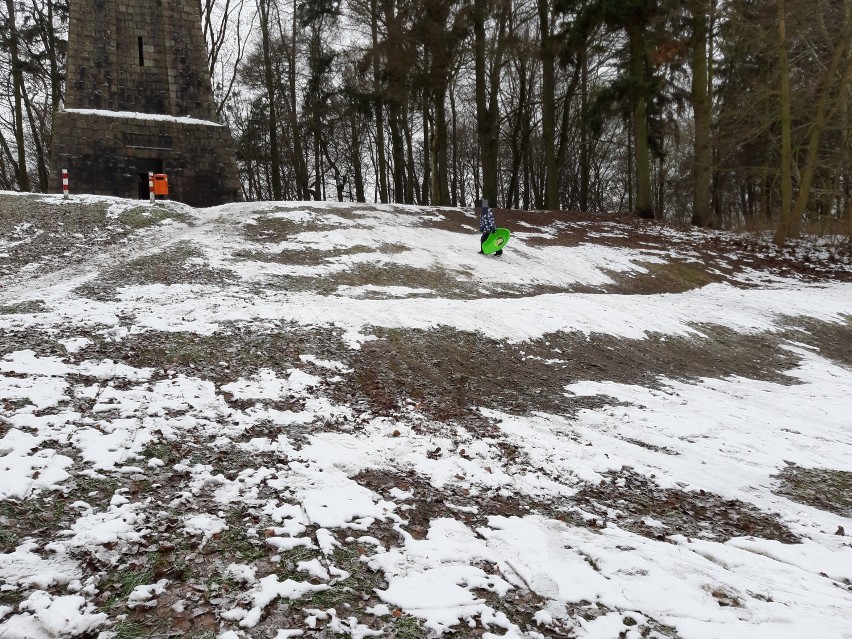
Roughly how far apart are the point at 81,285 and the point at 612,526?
27.2 ft

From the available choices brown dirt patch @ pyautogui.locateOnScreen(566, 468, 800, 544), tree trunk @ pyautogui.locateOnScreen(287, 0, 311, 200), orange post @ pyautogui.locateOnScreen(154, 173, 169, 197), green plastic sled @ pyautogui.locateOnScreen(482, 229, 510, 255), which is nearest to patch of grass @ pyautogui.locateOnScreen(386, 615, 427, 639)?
brown dirt patch @ pyautogui.locateOnScreen(566, 468, 800, 544)

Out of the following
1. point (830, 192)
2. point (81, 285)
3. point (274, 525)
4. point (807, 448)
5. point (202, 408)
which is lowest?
point (807, 448)

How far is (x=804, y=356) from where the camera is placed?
31.5ft

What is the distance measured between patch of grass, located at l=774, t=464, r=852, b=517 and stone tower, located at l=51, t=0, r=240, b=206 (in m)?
19.2

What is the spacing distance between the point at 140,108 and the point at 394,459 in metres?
20.0

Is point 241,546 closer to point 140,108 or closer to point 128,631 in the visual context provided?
point 128,631

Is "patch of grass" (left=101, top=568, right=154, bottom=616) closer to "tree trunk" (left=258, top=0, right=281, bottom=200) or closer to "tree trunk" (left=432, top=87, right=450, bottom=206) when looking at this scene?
"tree trunk" (left=432, top=87, right=450, bottom=206)

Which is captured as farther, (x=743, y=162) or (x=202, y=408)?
(x=743, y=162)

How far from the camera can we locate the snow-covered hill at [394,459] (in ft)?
9.52

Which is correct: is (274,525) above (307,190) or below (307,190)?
below

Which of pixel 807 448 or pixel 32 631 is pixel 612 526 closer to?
pixel 807 448

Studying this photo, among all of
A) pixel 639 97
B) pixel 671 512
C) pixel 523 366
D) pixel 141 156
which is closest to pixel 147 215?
pixel 141 156

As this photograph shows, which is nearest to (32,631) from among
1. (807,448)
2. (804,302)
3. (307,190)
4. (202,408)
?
(202,408)

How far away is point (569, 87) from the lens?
24766 millimetres
